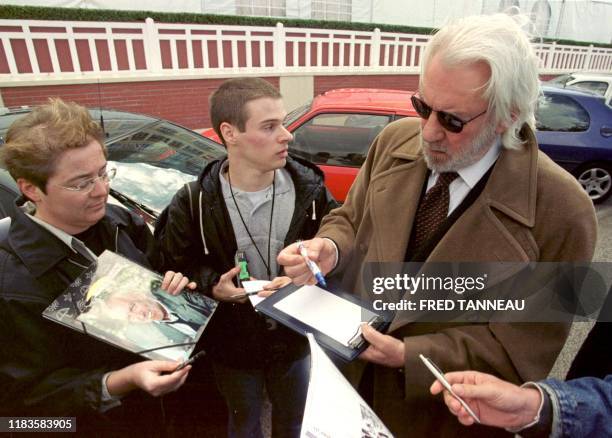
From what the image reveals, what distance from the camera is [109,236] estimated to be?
4.94 feet

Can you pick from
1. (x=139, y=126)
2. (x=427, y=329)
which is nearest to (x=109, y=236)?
(x=427, y=329)

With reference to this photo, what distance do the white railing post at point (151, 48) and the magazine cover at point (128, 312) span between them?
678 centimetres

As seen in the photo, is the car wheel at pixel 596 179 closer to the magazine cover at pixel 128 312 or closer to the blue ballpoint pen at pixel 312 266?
the blue ballpoint pen at pixel 312 266

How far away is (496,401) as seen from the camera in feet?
2.95

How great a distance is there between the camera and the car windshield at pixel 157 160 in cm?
253

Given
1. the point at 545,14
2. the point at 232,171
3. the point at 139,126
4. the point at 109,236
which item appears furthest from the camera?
the point at 545,14

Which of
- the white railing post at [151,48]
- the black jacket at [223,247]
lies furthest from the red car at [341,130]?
the white railing post at [151,48]

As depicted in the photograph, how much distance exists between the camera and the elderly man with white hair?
3.68 ft

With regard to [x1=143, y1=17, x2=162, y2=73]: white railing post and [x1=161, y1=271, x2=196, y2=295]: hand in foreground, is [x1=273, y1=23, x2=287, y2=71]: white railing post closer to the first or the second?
[x1=143, y1=17, x2=162, y2=73]: white railing post

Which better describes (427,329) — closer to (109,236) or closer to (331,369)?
(331,369)

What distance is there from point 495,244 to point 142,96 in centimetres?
743

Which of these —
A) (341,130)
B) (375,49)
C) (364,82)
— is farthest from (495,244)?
(375,49)

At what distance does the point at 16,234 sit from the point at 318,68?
326 inches

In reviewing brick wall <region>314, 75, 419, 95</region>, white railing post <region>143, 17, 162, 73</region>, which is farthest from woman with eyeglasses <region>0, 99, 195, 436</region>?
brick wall <region>314, 75, 419, 95</region>
